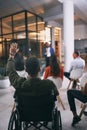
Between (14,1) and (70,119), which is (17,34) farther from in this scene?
(70,119)

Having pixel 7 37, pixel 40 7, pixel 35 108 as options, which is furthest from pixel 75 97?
pixel 7 37

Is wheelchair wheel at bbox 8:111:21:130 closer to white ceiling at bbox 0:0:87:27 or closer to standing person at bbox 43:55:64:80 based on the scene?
standing person at bbox 43:55:64:80

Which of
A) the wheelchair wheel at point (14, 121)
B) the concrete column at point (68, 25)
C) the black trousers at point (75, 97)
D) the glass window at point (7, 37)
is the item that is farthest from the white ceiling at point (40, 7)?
the wheelchair wheel at point (14, 121)

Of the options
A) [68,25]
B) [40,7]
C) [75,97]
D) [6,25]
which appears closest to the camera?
[75,97]

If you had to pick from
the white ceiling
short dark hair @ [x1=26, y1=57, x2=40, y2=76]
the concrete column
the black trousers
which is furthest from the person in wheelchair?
the white ceiling

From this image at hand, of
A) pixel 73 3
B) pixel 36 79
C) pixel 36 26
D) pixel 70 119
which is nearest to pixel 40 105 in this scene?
pixel 36 79

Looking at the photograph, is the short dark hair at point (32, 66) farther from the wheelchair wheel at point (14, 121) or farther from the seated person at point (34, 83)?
the wheelchair wheel at point (14, 121)

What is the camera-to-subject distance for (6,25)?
1223cm

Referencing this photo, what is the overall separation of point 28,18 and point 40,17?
136cm

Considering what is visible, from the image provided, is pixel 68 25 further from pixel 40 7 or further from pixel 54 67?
pixel 54 67

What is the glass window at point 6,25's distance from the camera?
12.1 metres

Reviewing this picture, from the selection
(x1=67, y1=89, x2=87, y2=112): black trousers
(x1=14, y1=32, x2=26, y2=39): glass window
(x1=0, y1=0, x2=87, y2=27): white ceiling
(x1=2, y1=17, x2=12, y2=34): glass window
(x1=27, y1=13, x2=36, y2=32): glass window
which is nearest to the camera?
(x1=67, y1=89, x2=87, y2=112): black trousers

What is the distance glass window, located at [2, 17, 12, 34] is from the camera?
12076 mm

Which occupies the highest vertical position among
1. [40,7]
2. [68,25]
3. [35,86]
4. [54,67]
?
[40,7]
